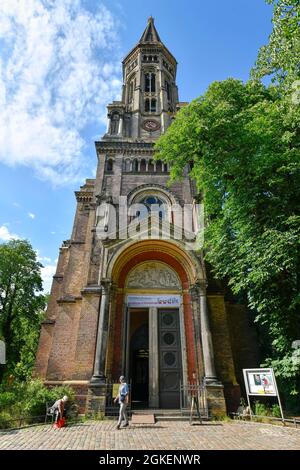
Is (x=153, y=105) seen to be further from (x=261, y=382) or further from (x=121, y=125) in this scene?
(x=261, y=382)

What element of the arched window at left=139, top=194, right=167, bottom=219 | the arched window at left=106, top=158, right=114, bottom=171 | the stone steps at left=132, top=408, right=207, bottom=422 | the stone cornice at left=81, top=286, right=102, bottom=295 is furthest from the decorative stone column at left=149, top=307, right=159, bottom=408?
the arched window at left=106, top=158, right=114, bottom=171

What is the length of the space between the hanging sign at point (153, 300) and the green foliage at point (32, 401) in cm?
485

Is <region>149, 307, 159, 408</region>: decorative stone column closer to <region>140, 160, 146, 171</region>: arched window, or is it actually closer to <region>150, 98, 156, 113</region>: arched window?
<region>140, 160, 146, 171</region>: arched window

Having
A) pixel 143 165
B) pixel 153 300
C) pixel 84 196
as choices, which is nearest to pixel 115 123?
pixel 143 165

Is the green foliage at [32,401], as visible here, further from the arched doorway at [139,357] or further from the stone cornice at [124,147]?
the stone cornice at [124,147]

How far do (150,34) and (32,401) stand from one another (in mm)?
36727

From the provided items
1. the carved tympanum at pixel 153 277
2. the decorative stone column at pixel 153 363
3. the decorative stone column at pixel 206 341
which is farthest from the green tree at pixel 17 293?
the decorative stone column at pixel 206 341

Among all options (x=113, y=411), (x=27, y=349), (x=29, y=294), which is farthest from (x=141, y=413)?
(x=27, y=349)

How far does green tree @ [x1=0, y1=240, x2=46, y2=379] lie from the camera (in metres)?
26.1

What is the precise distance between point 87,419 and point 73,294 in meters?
6.28

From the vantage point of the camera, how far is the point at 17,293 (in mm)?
27062

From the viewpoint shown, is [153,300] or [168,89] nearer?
[153,300]

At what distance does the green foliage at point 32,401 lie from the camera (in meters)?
10.8

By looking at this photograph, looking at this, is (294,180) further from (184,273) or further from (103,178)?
(103,178)
